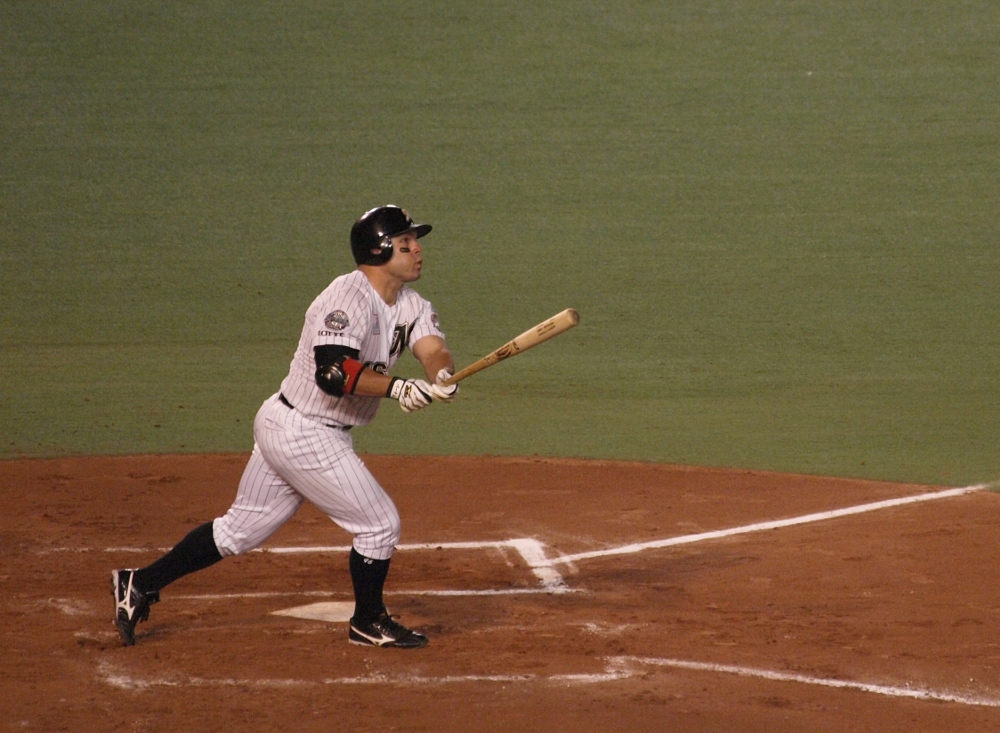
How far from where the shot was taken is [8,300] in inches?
491

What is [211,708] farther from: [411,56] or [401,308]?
[411,56]

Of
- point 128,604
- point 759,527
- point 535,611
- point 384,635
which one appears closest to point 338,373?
point 384,635

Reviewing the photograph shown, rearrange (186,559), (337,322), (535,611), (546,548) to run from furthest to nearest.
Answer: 1. (546,548)
2. (535,611)
3. (186,559)
4. (337,322)

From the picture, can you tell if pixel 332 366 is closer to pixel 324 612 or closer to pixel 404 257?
pixel 404 257

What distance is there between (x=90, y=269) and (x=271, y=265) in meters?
1.79

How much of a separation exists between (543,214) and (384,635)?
31.4ft

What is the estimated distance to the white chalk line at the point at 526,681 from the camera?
4.46 m

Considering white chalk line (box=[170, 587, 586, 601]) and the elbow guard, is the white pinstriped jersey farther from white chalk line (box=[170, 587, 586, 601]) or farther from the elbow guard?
white chalk line (box=[170, 587, 586, 601])

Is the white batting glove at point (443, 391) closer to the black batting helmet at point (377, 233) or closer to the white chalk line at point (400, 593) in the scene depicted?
the black batting helmet at point (377, 233)

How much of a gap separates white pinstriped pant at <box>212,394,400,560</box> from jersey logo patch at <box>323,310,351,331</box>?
388 millimetres

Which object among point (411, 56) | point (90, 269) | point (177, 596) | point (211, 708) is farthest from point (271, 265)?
point (211, 708)

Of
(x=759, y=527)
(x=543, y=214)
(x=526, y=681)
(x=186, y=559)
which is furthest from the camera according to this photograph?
(x=543, y=214)

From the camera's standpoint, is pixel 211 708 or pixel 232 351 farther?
pixel 232 351

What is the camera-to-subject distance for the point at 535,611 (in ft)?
17.7
